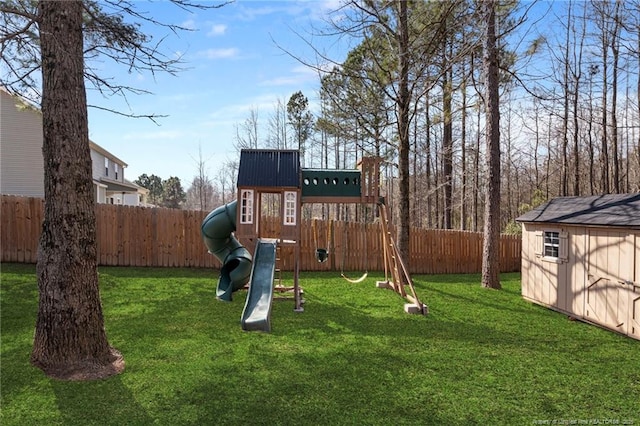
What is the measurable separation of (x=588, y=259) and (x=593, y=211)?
1031mm

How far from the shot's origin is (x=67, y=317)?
4.15 m

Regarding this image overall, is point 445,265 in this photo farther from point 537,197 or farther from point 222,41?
point 537,197

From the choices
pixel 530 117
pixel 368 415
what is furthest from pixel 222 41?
pixel 530 117

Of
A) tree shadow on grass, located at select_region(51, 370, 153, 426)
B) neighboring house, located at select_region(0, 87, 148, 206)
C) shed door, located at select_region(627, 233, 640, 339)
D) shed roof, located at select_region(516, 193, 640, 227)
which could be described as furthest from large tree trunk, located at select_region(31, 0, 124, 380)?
neighboring house, located at select_region(0, 87, 148, 206)

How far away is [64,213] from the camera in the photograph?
410 cm

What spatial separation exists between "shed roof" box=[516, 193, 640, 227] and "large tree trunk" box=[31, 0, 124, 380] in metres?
7.76

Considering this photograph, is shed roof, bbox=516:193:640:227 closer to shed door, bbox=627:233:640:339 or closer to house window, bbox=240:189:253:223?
shed door, bbox=627:233:640:339

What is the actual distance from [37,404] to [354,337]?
390 centimetres

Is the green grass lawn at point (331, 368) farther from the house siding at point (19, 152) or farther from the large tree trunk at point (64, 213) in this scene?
the house siding at point (19, 152)

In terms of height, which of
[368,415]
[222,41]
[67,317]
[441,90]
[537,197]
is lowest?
[368,415]

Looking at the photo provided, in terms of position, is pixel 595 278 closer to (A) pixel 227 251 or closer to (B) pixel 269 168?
(B) pixel 269 168

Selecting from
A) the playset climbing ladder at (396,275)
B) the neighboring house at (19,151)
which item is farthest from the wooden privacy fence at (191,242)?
the neighboring house at (19,151)

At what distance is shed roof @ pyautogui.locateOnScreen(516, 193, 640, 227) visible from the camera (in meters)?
6.32

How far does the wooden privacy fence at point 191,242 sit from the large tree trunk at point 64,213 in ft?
15.8
